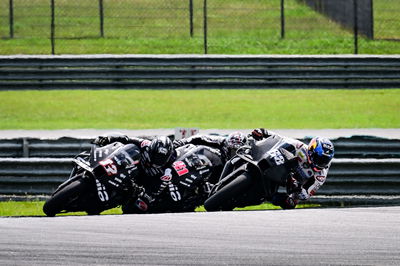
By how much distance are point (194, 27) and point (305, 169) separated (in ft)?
46.3

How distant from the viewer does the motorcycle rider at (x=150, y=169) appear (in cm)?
926

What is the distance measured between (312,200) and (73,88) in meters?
9.33

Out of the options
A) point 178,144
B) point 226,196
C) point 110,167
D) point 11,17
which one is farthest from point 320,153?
point 11,17

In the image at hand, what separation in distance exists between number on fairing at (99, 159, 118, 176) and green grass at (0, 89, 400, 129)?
293 inches

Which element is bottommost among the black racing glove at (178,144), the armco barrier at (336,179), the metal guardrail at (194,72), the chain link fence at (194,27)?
the armco barrier at (336,179)

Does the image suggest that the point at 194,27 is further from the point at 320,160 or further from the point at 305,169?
the point at 320,160

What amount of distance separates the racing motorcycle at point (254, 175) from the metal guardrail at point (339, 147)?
2.99 metres

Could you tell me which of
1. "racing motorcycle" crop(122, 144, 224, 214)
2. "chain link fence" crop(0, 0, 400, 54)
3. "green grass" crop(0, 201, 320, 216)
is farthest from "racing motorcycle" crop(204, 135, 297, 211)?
"chain link fence" crop(0, 0, 400, 54)

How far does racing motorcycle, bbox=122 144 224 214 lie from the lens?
9.30 m

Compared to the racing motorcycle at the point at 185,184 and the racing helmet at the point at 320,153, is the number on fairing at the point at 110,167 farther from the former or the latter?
the racing helmet at the point at 320,153

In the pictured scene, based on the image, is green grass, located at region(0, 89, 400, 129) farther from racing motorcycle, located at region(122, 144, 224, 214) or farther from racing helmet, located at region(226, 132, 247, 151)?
racing motorcycle, located at region(122, 144, 224, 214)

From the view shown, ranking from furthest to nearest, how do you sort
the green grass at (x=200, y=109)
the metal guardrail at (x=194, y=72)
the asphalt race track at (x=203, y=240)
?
the metal guardrail at (x=194, y=72) < the green grass at (x=200, y=109) < the asphalt race track at (x=203, y=240)

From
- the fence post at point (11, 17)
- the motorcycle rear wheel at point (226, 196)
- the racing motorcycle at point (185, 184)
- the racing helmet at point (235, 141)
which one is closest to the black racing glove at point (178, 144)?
the racing motorcycle at point (185, 184)

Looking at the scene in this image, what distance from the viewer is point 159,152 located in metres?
9.22
